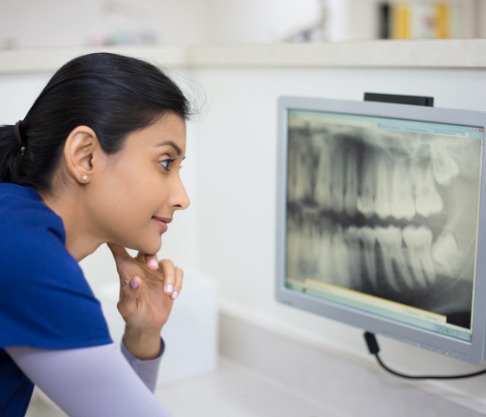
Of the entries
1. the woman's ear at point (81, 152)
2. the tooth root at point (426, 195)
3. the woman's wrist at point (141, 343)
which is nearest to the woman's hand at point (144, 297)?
the woman's wrist at point (141, 343)

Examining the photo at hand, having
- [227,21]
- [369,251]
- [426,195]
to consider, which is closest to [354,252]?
[369,251]

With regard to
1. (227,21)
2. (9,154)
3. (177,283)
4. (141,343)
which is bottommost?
(141,343)

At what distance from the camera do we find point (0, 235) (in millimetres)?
837

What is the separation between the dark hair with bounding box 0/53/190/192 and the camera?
0.91 meters

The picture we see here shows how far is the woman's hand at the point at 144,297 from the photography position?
115cm

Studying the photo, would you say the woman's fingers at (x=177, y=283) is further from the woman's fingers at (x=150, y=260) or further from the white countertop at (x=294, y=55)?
the white countertop at (x=294, y=55)

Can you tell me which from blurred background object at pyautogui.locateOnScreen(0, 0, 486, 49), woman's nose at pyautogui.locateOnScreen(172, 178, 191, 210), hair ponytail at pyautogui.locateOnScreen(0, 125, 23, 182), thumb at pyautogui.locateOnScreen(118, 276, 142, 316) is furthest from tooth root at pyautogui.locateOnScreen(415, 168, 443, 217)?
blurred background object at pyautogui.locateOnScreen(0, 0, 486, 49)

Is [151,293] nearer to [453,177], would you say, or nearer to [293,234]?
[293,234]

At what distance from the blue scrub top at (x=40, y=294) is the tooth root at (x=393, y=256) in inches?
17.0

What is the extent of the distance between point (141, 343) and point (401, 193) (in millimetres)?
450

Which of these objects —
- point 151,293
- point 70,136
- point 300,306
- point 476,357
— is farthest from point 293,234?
point 70,136

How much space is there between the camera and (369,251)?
3.68 feet

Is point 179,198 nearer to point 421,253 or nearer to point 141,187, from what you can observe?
point 141,187

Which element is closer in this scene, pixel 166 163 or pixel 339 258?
pixel 166 163
